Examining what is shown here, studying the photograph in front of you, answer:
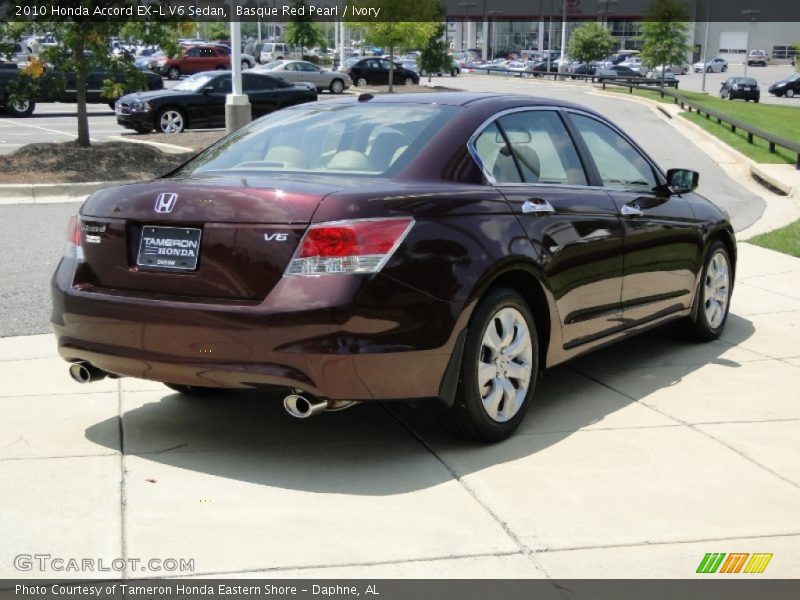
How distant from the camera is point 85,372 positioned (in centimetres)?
543

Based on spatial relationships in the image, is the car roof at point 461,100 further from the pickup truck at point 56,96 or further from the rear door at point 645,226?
the pickup truck at point 56,96

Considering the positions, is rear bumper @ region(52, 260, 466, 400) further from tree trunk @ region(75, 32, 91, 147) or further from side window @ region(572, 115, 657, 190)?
tree trunk @ region(75, 32, 91, 147)

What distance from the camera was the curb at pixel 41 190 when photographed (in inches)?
592

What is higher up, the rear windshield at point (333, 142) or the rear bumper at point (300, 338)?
the rear windshield at point (333, 142)

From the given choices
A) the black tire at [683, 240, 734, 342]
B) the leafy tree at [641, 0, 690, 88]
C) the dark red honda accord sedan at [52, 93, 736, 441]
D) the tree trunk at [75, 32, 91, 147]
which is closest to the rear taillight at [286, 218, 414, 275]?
the dark red honda accord sedan at [52, 93, 736, 441]

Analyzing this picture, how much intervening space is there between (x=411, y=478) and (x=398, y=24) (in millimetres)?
43657

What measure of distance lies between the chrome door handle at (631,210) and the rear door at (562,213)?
113mm

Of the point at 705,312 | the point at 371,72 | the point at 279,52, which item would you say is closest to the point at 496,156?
the point at 705,312

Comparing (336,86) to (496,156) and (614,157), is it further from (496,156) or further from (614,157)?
(496,156)

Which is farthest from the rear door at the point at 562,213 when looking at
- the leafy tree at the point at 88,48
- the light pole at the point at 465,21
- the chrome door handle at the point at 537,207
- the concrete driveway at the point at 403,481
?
the light pole at the point at 465,21

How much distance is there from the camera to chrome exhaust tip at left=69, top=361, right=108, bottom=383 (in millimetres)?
5406

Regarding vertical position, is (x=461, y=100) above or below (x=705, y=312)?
above
